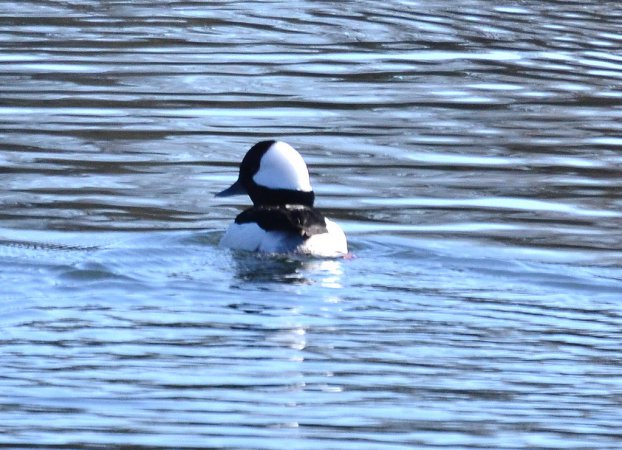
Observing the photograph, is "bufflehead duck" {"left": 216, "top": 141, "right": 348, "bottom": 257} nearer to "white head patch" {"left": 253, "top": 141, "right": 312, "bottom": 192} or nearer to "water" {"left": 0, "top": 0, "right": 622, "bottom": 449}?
"white head patch" {"left": 253, "top": 141, "right": 312, "bottom": 192}

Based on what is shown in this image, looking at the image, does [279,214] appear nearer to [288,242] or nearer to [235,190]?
[288,242]

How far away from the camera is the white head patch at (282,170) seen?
11.0m

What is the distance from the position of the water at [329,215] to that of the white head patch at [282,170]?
539 millimetres

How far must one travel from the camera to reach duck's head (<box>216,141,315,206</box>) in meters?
11.0

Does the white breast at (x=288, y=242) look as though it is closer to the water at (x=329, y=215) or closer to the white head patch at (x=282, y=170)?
the water at (x=329, y=215)

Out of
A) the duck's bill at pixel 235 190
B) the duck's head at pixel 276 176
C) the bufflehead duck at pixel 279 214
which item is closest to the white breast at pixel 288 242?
the bufflehead duck at pixel 279 214

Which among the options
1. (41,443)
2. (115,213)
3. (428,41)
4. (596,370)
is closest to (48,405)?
(41,443)

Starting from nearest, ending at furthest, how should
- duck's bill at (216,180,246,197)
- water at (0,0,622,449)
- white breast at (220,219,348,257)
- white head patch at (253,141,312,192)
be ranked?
water at (0,0,622,449)
white breast at (220,219,348,257)
white head patch at (253,141,312,192)
duck's bill at (216,180,246,197)

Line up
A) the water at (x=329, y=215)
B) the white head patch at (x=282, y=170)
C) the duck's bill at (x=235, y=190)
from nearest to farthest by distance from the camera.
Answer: the water at (x=329, y=215) < the white head patch at (x=282, y=170) < the duck's bill at (x=235, y=190)

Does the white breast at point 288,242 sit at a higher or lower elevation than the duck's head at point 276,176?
lower

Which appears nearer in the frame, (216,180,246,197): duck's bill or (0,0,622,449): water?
(0,0,622,449): water

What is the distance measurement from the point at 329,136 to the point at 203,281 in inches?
222

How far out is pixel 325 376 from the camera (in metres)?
7.57

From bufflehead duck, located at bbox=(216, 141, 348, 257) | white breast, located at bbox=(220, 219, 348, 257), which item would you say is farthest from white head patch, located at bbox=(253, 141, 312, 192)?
white breast, located at bbox=(220, 219, 348, 257)
